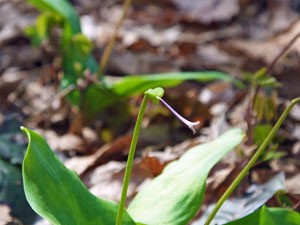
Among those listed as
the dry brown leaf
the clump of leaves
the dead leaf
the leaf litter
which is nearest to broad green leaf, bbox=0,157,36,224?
the leaf litter

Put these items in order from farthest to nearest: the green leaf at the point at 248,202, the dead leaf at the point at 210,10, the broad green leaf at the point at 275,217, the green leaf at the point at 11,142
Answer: the dead leaf at the point at 210,10
the green leaf at the point at 11,142
the green leaf at the point at 248,202
the broad green leaf at the point at 275,217

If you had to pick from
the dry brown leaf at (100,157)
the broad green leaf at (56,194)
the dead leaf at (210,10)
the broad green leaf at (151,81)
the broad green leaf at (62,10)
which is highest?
the broad green leaf at (56,194)

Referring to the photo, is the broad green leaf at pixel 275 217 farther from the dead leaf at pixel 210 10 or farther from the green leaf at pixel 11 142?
the dead leaf at pixel 210 10

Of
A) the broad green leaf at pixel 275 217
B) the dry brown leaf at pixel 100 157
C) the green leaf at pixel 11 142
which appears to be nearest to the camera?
the broad green leaf at pixel 275 217

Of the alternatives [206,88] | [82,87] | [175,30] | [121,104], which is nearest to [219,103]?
[206,88]

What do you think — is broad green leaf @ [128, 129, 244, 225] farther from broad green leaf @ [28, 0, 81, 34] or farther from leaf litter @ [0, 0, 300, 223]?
broad green leaf @ [28, 0, 81, 34]

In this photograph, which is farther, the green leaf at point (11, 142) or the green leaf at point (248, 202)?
the green leaf at point (11, 142)

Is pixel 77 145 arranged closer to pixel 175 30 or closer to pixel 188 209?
pixel 188 209

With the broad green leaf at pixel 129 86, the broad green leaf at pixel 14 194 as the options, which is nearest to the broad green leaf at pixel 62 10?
the broad green leaf at pixel 129 86
